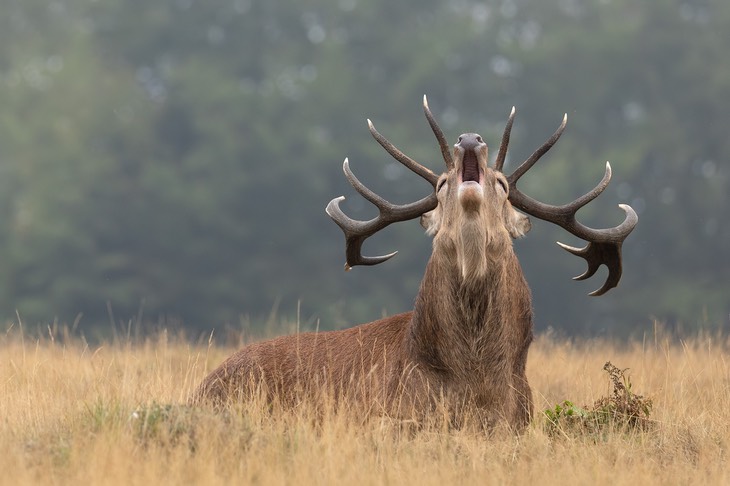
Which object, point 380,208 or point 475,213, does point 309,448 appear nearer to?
point 475,213

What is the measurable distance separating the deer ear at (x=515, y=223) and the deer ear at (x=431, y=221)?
1.40 ft

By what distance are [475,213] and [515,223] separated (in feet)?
2.80

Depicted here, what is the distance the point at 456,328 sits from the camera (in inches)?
309

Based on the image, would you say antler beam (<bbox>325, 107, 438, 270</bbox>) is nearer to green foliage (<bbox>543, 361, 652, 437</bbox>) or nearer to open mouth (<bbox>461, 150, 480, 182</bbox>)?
open mouth (<bbox>461, 150, 480, 182</bbox>)

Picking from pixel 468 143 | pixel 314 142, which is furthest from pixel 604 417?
pixel 314 142

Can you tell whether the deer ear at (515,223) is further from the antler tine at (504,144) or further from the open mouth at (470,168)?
the open mouth at (470,168)

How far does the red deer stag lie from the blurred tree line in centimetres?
1964

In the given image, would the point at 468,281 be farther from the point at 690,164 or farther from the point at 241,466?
the point at 690,164

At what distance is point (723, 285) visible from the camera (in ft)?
97.5

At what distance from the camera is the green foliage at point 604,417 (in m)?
8.09

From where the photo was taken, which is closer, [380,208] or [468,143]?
[468,143]

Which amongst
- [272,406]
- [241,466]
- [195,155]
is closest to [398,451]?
[241,466]

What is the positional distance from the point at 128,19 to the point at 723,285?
1747cm

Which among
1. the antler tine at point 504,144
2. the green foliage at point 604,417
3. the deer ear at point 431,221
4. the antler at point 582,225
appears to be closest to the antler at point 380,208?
the deer ear at point 431,221
